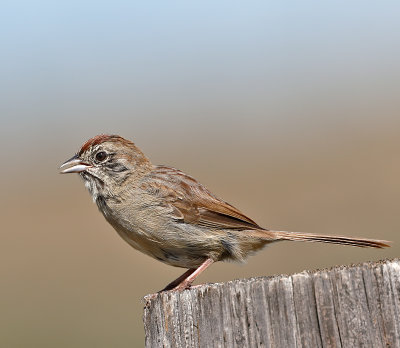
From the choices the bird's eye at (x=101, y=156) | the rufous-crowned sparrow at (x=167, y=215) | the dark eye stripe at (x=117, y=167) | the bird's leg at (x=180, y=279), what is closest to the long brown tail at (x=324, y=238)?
the rufous-crowned sparrow at (x=167, y=215)

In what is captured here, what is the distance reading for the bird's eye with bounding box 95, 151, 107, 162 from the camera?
6.59m

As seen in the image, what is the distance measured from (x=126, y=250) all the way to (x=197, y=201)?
8102 mm

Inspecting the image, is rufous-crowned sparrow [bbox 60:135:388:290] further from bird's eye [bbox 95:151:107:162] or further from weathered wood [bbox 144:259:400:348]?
weathered wood [bbox 144:259:400:348]

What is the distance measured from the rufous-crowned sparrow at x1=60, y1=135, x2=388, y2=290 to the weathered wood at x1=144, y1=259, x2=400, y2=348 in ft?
6.73

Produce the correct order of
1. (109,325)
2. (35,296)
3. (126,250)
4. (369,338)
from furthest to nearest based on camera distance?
(126,250), (35,296), (109,325), (369,338)

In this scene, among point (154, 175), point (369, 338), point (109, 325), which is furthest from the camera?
point (109, 325)

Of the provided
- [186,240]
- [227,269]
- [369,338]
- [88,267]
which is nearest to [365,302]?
[369,338]

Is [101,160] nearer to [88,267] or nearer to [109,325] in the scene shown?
[109,325]

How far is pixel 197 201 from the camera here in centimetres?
629

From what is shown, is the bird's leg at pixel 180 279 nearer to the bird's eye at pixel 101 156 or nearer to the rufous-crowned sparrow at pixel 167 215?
the rufous-crowned sparrow at pixel 167 215

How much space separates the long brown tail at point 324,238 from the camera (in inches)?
211

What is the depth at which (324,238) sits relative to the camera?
5.80 m

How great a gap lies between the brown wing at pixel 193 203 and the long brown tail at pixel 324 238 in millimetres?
126

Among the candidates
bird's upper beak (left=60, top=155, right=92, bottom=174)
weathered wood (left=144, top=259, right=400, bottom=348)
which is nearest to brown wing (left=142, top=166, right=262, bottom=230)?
bird's upper beak (left=60, top=155, right=92, bottom=174)
